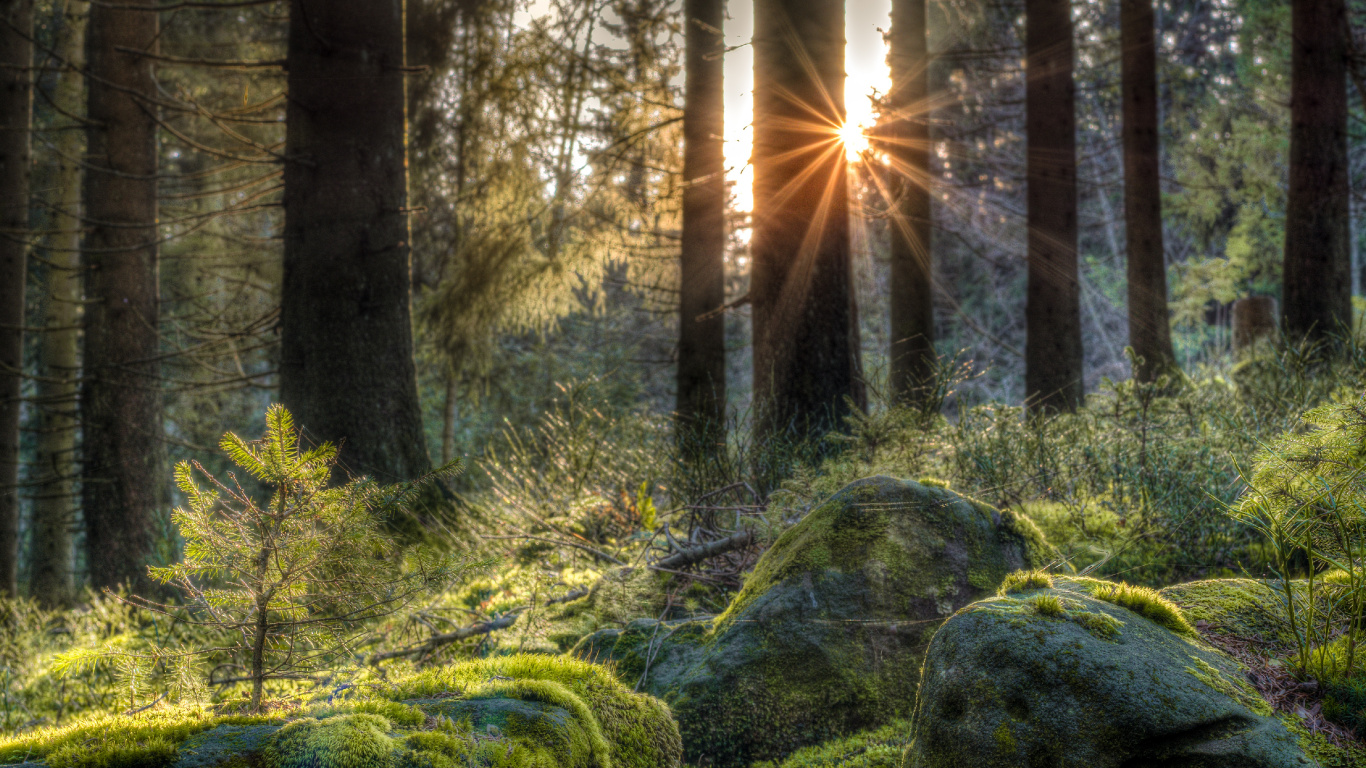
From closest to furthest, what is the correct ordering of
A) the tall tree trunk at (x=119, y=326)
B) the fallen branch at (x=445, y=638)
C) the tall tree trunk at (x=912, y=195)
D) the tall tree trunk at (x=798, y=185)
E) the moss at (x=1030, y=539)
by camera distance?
the moss at (x=1030, y=539), the fallen branch at (x=445, y=638), the tall tree trunk at (x=798, y=185), the tall tree trunk at (x=119, y=326), the tall tree trunk at (x=912, y=195)

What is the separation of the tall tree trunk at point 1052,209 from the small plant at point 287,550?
933 cm

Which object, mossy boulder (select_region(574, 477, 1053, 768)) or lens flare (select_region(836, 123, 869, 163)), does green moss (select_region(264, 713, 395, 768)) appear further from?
lens flare (select_region(836, 123, 869, 163))

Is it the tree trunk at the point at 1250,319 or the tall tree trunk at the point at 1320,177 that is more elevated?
the tall tree trunk at the point at 1320,177

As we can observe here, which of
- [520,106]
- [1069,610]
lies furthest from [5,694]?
[520,106]

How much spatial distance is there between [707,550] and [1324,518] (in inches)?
100

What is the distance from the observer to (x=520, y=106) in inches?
351

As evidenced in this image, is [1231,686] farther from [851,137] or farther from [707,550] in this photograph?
[851,137]

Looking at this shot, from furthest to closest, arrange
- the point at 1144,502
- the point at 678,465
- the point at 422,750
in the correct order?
1. the point at 678,465
2. the point at 1144,502
3. the point at 422,750

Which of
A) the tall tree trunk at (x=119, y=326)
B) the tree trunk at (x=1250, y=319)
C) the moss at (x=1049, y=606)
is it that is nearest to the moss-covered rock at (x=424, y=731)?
the moss at (x=1049, y=606)

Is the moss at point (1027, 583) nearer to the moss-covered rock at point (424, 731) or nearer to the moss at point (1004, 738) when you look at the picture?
the moss at point (1004, 738)

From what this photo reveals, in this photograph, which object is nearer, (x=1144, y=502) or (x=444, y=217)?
(x=1144, y=502)

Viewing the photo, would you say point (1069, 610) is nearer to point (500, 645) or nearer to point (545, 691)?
point (545, 691)

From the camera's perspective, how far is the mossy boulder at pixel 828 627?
2.73 metres

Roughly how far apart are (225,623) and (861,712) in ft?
6.87
